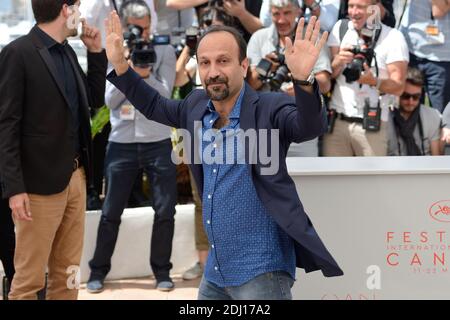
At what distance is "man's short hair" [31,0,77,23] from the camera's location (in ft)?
13.5

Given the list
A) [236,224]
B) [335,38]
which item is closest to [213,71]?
[236,224]

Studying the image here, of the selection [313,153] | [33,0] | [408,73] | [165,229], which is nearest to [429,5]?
[408,73]

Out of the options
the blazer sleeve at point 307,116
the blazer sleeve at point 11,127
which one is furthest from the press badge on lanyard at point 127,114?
the blazer sleeve at point 307,116

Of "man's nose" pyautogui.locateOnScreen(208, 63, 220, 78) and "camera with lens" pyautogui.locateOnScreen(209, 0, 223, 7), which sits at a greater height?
"camera with lens" pyautogui.locateOnScreen(209, 0, 223, 7)

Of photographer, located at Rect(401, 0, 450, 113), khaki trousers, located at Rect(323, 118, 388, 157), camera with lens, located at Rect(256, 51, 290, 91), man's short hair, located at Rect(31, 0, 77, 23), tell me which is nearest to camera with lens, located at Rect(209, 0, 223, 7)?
camera with lens, located at Rect(256, 51, 290, 91)

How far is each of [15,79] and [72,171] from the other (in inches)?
22.0

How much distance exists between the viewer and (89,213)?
5.76 metres

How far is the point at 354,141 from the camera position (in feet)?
18.6

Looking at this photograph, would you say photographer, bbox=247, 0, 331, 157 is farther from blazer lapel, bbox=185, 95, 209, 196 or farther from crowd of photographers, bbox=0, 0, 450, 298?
blazer lapel, bbox=185, 95, 209, 196

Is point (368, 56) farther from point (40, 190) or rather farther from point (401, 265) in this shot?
point (40, 190)

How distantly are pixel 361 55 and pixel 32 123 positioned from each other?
91.5 inches

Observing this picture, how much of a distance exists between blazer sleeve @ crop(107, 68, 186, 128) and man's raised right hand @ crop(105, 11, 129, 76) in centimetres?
4

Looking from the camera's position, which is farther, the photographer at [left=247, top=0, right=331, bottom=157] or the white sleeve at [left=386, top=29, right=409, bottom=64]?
the white sleeve at [left=386, top=29, right=409, bottom=64]

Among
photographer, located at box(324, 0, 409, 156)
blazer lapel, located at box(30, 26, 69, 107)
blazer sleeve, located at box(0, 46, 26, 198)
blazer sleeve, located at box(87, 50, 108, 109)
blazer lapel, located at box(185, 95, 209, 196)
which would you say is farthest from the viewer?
photographer, located at box(324, 0, 409, 156)
